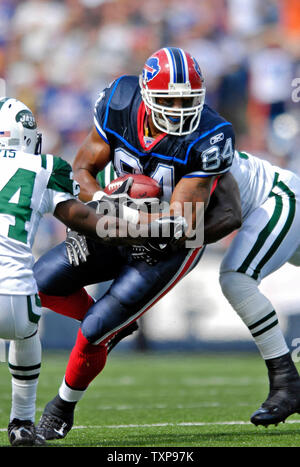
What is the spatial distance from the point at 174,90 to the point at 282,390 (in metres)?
1.33

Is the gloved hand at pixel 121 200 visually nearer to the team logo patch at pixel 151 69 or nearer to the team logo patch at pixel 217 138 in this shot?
the team logo patch at pixel 217 138

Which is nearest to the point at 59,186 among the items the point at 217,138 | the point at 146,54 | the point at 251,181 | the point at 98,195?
the point at 98,195

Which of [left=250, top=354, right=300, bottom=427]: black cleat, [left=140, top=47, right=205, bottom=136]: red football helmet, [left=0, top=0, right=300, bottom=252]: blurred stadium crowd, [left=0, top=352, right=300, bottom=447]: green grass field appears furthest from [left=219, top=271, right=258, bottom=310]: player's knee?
[left=0, top=0, right=300, bottom=252]: blurred stadium crowd

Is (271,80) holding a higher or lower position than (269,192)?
lower

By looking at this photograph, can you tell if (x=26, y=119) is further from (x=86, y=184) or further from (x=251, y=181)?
(x=251, y=181)

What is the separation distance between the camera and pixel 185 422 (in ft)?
12.2

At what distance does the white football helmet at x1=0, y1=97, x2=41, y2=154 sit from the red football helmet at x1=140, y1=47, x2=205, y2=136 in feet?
1.76

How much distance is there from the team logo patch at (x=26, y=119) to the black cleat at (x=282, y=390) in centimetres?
142

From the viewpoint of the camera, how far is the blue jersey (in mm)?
3188

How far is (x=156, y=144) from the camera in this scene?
326 cm
